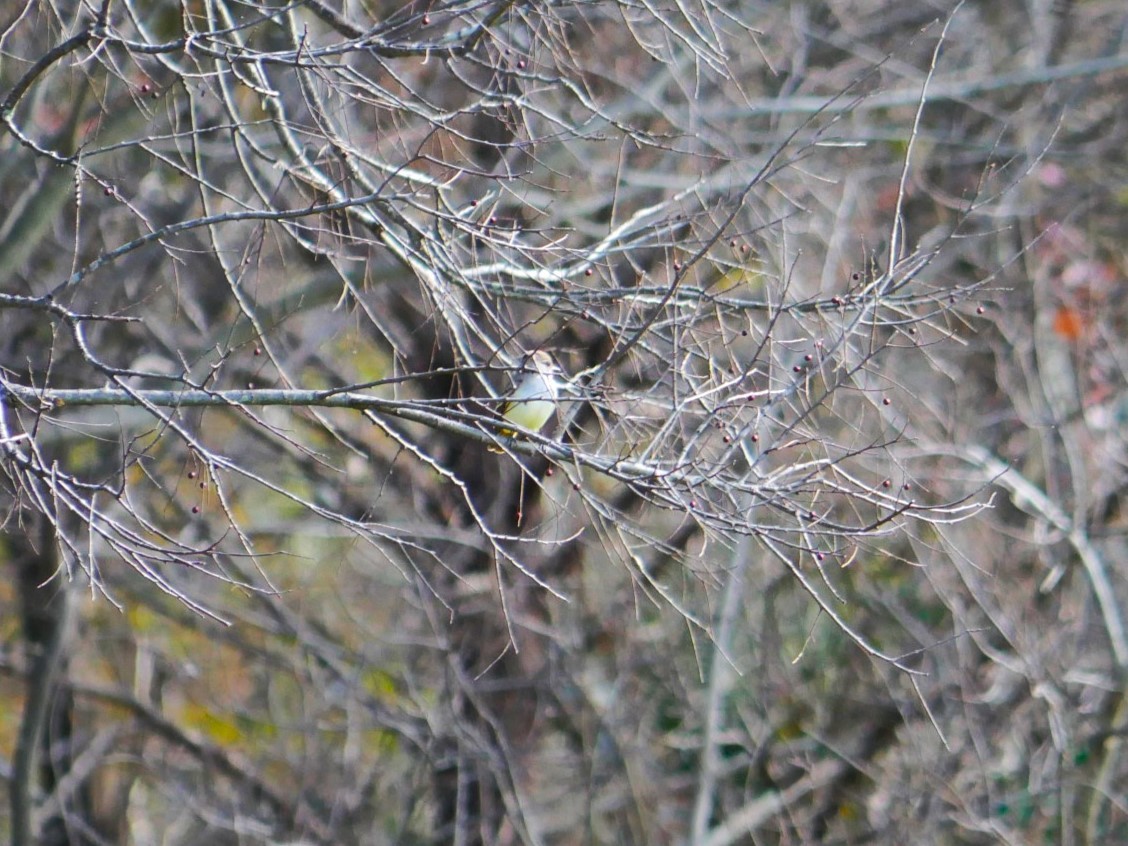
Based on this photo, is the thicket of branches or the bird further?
the thicket of branches

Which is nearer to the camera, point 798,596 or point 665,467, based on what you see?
point 665,467

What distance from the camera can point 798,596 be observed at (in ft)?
30.7

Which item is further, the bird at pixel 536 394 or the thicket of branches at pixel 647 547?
the thicket of branches at pixel 647 547

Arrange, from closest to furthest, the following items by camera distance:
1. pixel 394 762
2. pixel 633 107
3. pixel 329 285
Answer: pixel 329 285 < pixel 633 107 < pixel 394 762

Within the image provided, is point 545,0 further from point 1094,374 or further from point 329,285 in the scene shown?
point 1094,374

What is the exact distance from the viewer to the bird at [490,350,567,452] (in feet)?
12.2

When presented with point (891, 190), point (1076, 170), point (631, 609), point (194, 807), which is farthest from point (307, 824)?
point (1076, 170)

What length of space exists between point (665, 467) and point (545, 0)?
1459 mm

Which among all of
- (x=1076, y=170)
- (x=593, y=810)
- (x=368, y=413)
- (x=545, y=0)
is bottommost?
(x=593, y=810)

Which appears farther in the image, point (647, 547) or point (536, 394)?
point (647, 547)

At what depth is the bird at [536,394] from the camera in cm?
372

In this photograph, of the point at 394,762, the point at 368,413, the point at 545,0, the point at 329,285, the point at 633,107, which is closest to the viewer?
the point at 368,413

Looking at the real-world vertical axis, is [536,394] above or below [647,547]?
above

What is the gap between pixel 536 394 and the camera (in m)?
5.20
